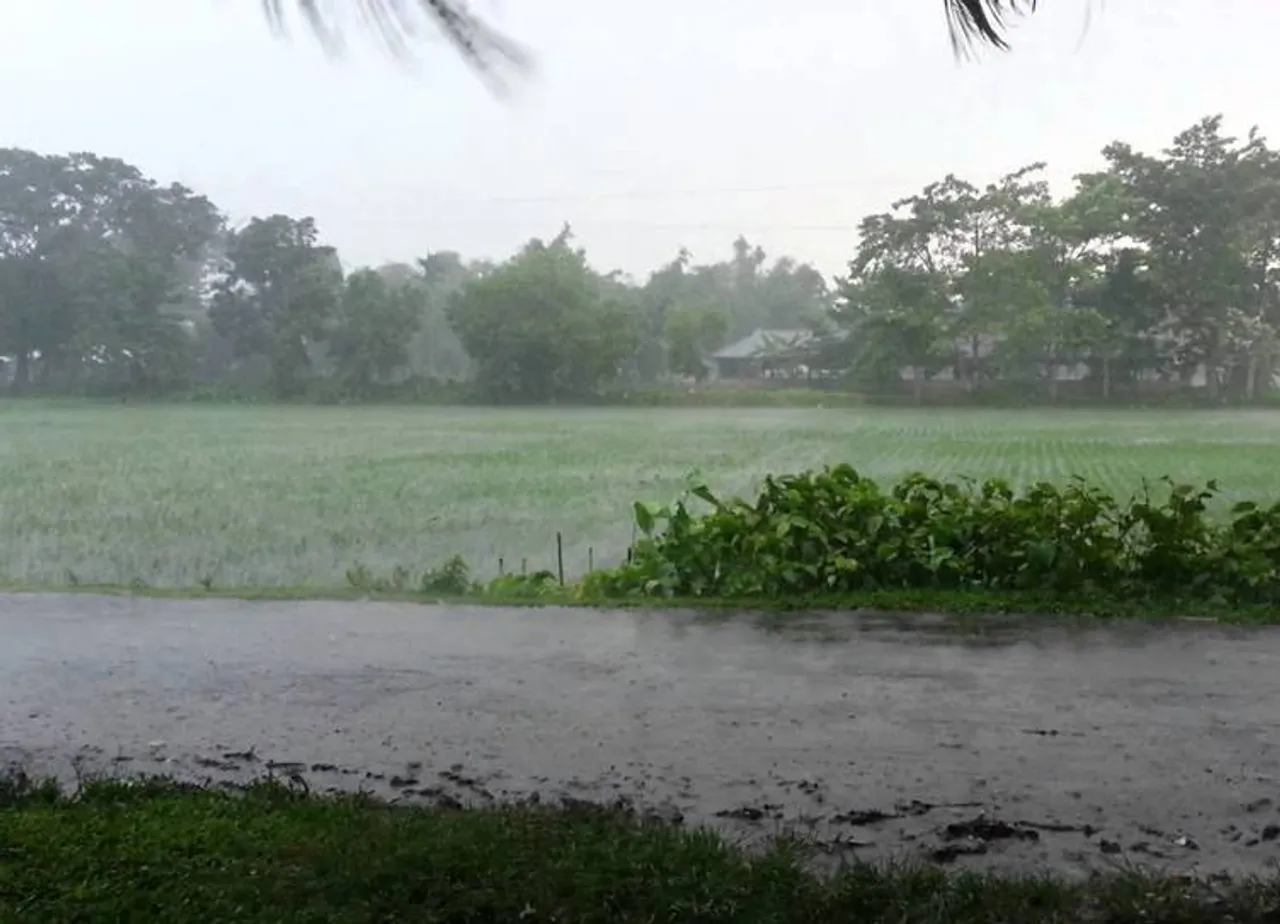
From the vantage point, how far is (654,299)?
649cm

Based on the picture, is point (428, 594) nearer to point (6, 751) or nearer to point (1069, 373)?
point (6, 751)

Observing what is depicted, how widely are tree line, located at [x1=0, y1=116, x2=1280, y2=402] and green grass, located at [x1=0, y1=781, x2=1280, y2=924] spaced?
11.8 ft

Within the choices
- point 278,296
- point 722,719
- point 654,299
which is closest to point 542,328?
point 654,299

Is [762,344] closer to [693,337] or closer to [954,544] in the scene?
[693,337]

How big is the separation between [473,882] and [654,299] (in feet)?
14.8

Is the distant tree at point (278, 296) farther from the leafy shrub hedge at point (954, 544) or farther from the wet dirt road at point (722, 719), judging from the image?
the leafy shrub hedge at point (954, 544)

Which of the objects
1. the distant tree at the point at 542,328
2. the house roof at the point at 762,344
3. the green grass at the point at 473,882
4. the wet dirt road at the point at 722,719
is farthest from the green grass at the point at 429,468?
the green grass at the point at 473,882

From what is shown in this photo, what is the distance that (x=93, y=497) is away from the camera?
21.7ft

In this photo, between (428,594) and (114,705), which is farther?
(428,594)

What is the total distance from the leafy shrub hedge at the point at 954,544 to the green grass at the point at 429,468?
17.6 inches

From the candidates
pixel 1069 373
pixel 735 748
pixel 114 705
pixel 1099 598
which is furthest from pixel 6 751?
pixel 1069 373

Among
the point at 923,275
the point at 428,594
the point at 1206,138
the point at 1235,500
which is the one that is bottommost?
the point at 428,594

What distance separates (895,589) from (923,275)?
151 cm

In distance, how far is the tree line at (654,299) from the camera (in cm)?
571
